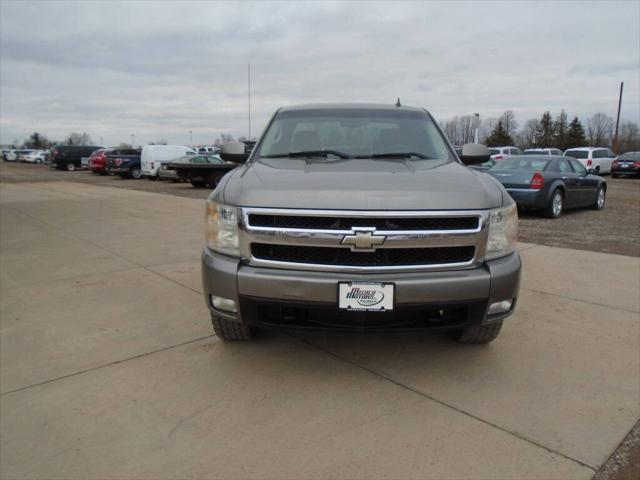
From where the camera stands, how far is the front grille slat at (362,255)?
274 centimetres

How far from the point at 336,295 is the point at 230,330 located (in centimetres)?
110

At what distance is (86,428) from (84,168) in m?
42.0

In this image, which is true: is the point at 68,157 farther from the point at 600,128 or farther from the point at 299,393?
the point at 600,128

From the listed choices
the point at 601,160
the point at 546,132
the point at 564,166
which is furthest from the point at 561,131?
the point at 564,166

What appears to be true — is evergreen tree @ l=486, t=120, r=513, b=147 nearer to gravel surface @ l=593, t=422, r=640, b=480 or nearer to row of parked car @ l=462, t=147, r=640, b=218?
row of parked car @ l=462, t=147, r=640, b=218

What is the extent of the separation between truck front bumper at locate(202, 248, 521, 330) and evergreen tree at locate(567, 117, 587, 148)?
6911 cm

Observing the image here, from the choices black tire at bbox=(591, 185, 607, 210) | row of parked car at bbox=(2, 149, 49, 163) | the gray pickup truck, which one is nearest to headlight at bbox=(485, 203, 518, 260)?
the gray pickup truck

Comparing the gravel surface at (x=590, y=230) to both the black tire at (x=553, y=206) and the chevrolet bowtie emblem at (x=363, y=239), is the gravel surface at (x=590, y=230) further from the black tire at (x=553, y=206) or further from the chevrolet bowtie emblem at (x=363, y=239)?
the chevrolet bowtie emblem at (x=363, y=239)

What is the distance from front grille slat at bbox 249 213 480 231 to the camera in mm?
2707

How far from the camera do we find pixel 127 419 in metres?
2.67

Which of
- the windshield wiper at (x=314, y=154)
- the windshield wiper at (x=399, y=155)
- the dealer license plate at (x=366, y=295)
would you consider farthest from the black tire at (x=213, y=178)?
the dealer license plate at (x=366, y=295)

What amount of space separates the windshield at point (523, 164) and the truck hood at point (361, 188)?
848 cm

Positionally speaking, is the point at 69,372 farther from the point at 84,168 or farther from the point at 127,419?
the point at 84,168

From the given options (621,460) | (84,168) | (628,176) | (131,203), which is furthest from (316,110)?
(84,168)
